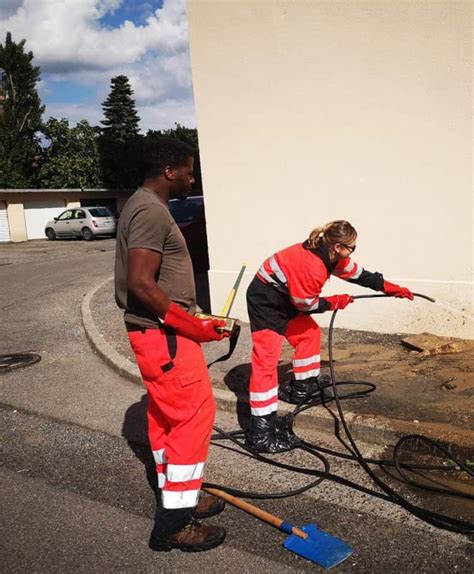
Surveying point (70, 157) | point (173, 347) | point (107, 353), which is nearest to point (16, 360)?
point (107, 353)

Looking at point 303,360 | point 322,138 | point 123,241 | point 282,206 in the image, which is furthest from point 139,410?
point 322,138

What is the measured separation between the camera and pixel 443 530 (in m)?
3.06

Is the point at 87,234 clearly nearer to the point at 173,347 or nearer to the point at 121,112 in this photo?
the point at 121,112

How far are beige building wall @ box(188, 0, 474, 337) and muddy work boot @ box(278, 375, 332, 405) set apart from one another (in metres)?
2.27

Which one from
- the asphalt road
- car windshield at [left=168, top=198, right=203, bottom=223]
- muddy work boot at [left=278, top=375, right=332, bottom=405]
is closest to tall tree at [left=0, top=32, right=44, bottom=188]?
car windshield at [left=168, top=198, right=203, bottom=223]

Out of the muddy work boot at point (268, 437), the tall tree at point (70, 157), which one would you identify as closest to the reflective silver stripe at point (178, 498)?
the muddy work boot at point (268, 437)

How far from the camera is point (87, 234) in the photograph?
28328 mm

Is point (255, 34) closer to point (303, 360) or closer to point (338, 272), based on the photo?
point (338, 272)

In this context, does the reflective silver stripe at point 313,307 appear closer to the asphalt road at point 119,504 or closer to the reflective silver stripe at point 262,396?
the reflective silver stripe at point 262,396

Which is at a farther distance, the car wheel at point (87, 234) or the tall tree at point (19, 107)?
the tall tree at point (19, 107)

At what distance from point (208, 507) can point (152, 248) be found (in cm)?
164

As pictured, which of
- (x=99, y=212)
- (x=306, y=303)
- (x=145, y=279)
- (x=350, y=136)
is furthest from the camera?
(x=99, y=212)

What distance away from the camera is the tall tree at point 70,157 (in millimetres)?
35431

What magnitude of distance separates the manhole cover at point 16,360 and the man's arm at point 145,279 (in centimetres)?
482
